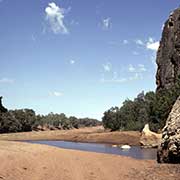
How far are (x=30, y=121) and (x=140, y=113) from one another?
1950 inches

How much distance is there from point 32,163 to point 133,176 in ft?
14.5

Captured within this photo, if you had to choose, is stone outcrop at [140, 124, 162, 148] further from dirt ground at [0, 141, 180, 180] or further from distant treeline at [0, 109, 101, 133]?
distant treeline at [0, 109, 101, 133]

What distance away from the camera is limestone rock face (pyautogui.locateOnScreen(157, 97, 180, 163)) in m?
21.7

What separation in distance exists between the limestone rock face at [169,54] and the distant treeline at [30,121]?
42668 mm

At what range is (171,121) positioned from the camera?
76.6 ft

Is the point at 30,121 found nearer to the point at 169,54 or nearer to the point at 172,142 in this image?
the point at 169,54

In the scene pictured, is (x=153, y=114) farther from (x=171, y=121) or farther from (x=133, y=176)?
(x=133, y=176)

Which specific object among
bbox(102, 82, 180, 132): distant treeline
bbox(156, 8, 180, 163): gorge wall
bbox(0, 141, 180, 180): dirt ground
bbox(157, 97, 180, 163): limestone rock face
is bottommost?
bbox(0, 141, 180, 180): dirt ground

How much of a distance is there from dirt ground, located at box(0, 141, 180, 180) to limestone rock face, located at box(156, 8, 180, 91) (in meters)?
73.6

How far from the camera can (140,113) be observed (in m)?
106

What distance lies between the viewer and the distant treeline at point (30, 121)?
400 feet

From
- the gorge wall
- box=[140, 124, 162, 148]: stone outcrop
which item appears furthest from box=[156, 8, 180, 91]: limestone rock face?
box=[140, 124, 162, 148]: stone outcrop

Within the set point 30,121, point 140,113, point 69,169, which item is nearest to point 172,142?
point 69,169

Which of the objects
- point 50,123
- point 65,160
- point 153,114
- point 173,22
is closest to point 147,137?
point 153,114
